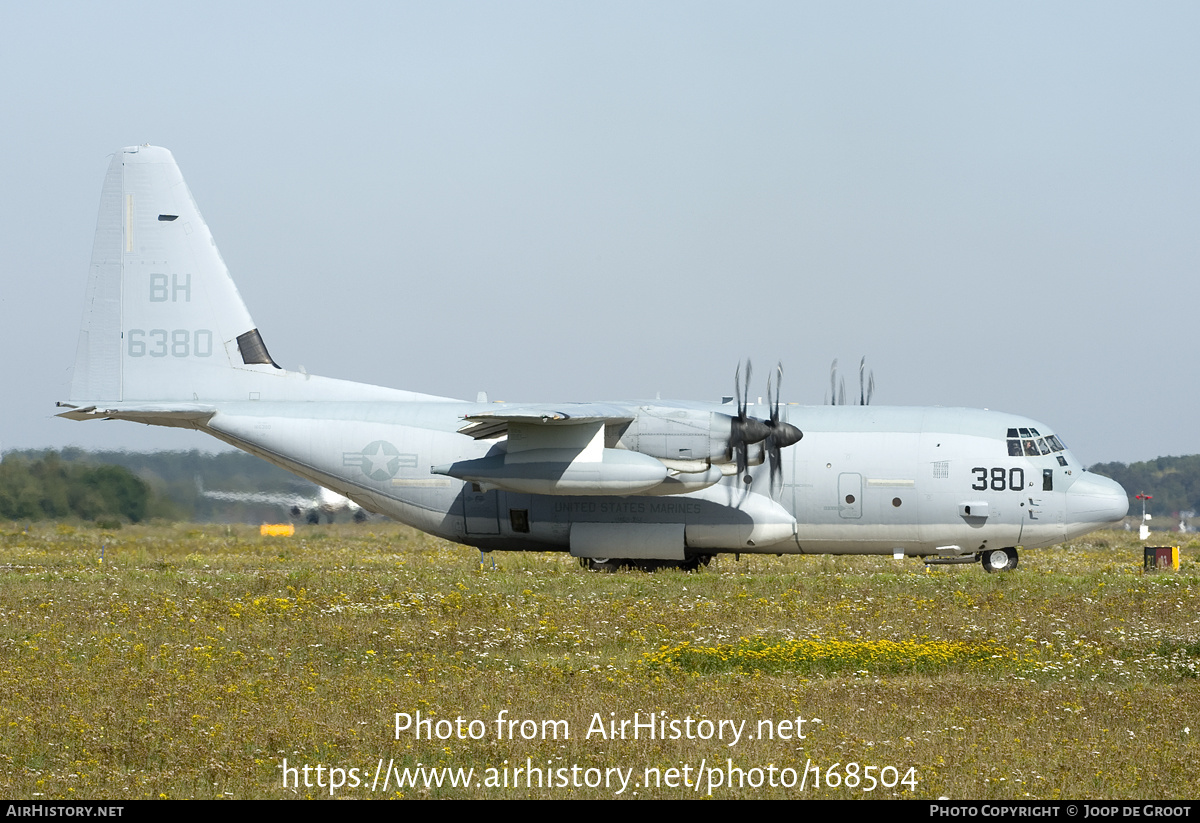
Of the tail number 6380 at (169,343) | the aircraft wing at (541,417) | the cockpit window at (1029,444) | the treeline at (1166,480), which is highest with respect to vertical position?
the tail number 6380 at (169,343)

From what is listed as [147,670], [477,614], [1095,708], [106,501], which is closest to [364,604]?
[477,614]

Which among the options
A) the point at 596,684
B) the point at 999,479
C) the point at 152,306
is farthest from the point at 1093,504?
the point at 152,306

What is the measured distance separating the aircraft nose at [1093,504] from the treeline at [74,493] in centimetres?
2496

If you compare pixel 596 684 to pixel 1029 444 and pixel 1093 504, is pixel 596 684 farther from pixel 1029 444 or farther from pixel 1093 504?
pixel 1093 504

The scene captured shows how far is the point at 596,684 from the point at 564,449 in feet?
34.2

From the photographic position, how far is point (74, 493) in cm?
3550

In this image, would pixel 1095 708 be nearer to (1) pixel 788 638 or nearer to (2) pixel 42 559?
(1) pixel 788 638

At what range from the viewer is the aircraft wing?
76.4 feet

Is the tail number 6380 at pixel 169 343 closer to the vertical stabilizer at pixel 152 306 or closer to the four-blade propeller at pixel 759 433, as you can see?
the vertical stabilizer at pixel 152 306

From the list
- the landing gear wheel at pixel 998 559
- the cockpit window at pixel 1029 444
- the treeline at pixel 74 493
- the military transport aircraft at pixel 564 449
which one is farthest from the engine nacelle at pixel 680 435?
the treeline at pixel 74 493

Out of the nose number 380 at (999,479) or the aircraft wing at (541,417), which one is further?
the nose number 380 at (999,479)

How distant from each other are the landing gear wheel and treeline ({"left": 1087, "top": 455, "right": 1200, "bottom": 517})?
56836mm

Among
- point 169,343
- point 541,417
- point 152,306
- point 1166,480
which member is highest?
point 152,306

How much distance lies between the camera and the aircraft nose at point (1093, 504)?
24.9 metres
